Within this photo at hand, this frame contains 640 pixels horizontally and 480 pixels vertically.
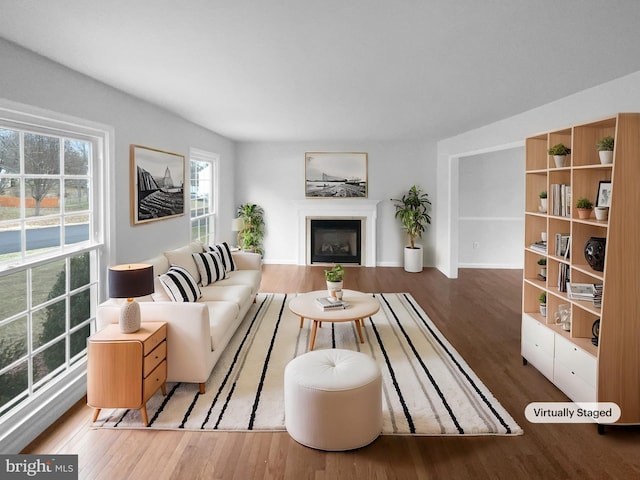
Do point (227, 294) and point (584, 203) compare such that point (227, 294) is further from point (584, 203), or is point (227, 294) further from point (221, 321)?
point (584, 203)

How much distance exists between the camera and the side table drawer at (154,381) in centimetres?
276

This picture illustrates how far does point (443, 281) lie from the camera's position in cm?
707

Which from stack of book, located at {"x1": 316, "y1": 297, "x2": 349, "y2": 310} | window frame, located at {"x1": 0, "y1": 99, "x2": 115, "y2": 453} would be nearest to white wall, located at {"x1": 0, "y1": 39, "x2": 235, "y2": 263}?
window frame, located at {"x1": 0, "y1": 99, "x2": 115, "y2": 453}

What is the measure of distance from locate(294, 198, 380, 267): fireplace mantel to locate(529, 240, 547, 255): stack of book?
462cm

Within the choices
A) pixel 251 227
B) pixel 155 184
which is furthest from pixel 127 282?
pixel 251 227

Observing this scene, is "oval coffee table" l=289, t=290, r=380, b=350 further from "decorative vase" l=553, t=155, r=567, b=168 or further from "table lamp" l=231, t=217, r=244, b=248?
"table lamp" l=231, t=217, r=244, b=248

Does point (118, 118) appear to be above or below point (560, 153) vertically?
above

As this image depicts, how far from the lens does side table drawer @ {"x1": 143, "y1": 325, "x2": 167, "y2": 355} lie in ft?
9.03

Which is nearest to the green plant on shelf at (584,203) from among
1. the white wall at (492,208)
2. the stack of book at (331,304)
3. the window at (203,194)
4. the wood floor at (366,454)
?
the wood floor at (366,454)

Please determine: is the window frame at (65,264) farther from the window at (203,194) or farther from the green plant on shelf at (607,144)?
the green plant on shelf at (607,144)

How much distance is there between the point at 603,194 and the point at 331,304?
2.46 metres

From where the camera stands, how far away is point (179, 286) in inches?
147

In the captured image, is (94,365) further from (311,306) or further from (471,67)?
(471,67)

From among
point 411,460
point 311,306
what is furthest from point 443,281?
point 411,460
